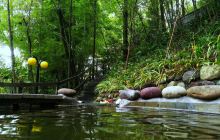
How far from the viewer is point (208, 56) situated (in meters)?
8.83

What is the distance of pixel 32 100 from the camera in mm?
Result: 9758

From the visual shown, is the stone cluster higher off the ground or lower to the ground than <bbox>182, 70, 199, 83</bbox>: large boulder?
lower

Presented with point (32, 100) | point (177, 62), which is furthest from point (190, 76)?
point (32, 100)

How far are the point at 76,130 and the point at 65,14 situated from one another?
36.3 feet

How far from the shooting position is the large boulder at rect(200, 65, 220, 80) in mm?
8091

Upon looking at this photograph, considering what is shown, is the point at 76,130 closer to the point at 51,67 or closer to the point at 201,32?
the point at 201,32

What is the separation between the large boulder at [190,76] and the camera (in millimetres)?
8773

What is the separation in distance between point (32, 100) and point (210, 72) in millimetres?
5198

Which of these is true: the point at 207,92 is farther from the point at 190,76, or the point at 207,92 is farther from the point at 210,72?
the point at 190,76

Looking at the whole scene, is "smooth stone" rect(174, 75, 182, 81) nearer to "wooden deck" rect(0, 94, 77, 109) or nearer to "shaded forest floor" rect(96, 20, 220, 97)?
"shaded forest floor" rect(96, 20, 220, 97)

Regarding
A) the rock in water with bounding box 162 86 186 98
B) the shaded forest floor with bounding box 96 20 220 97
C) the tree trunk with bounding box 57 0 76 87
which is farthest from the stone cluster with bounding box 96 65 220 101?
the tree trunk with bounding box 57 0 76 87

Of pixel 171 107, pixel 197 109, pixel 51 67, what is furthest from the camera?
pixel 51 67

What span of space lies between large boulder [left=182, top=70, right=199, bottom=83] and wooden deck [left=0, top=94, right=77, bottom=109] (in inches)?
147

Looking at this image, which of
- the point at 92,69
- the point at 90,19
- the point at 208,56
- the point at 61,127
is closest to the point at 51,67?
the point at 92,69
